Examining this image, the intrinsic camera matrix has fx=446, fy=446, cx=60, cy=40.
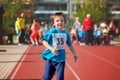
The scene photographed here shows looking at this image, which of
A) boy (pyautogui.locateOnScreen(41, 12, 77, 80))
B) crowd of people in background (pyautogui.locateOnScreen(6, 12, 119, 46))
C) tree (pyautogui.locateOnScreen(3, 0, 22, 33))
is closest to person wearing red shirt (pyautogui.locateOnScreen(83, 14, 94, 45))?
crowd of people in background (pyautogui.locateOnScreen(6, 12, 119, 46))

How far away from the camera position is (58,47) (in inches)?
328

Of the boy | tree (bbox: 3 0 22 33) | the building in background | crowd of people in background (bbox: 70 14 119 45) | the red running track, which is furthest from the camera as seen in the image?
the building in background

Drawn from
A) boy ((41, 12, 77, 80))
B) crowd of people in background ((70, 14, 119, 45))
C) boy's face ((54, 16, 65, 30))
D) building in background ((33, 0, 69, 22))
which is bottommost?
building in background ((33, 0, 69, 22))

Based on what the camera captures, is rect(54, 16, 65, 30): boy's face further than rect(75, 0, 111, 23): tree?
No

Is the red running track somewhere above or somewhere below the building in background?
above

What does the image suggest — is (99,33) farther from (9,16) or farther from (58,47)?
(9,16)

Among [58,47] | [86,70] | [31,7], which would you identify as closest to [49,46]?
[58,47]

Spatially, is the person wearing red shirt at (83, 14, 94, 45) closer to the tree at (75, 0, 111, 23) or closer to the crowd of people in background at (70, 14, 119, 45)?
the crowd of people in background at (70, 14, 119, 45)

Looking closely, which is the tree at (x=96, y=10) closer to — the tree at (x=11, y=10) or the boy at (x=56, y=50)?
the tree at (x=11, y=10)

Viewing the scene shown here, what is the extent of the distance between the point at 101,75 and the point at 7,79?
9.07 ft

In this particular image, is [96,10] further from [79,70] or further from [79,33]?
[79,70]

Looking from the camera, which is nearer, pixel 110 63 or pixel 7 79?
pixel 7 79

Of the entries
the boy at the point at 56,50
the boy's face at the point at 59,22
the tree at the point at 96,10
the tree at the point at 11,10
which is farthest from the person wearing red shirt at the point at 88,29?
the tree at the point at 96,10

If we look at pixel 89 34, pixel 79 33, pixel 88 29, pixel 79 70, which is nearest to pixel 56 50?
pixel 79 70
